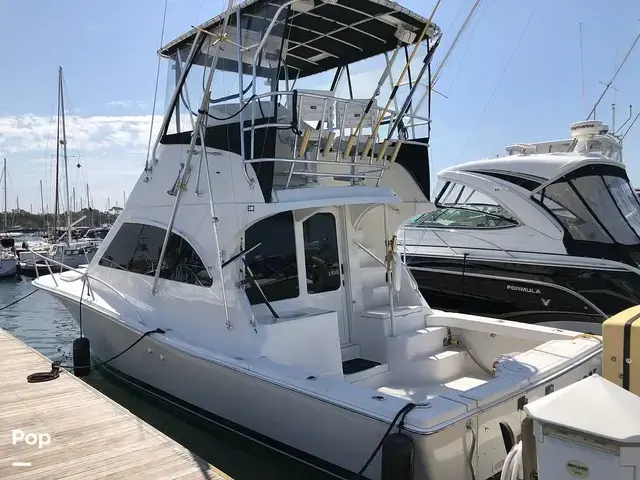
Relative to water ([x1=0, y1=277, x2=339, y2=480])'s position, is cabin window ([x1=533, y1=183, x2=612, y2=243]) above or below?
above

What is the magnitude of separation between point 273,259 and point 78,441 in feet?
7.42

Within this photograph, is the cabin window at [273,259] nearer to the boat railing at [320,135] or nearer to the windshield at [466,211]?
the boat railing at [320,135]

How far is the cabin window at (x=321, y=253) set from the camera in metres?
5.55

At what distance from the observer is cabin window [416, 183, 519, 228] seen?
901 centimetres

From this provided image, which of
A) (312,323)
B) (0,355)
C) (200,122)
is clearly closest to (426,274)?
(312,323)

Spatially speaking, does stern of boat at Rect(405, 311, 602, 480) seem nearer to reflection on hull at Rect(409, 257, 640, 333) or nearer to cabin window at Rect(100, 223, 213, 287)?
cabin window at Rect(100, 223, 213, 287)

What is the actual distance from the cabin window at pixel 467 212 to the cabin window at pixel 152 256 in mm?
4735

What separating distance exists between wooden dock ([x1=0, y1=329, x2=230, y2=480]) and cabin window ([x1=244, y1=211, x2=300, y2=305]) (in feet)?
5.33

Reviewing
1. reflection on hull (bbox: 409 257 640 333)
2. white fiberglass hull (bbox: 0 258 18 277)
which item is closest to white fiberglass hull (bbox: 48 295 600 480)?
reflection on hull (bbox: 409 257 640 333)

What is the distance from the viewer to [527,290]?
8.28m

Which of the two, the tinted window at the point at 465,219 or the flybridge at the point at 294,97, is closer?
the flybridge at the point at 294,97

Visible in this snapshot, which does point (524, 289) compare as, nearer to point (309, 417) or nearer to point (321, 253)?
point (321, 253)

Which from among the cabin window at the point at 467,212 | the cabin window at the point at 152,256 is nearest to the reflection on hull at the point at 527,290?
the cabin window at the point at 467,212

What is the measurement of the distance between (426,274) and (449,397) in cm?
634
